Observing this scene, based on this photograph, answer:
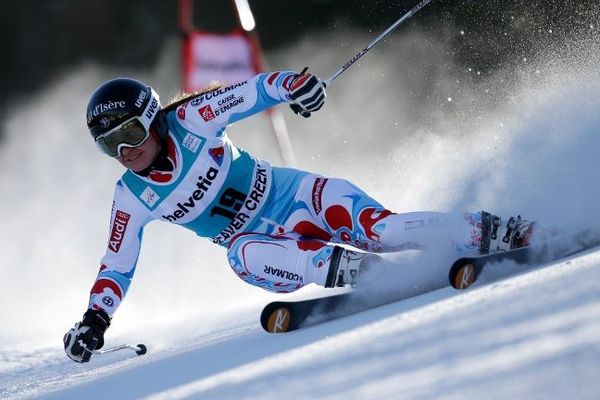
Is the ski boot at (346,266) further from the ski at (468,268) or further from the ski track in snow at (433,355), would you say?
the ski at (468,268)

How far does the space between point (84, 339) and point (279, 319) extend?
85cm

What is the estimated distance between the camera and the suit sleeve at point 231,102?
13.1 feet

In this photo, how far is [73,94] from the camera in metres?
9.38

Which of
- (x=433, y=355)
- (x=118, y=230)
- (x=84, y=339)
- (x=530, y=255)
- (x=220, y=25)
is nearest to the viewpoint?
(x=433, y=355)

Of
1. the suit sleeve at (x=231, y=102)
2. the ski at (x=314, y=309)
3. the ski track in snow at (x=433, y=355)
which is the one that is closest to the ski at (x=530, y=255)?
the ski track in snow at (x=433, y=355)

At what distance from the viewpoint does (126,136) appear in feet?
12.8

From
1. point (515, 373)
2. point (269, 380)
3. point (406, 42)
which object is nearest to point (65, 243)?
point (406, 42)

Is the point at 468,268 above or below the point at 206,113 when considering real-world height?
below

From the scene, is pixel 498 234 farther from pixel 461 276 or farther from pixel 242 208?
pixel 242 208

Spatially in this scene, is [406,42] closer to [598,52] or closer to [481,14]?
[481,14]

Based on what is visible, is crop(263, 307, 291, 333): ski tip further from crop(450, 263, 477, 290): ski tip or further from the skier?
crop(450, 263, 477, 290): ski tip

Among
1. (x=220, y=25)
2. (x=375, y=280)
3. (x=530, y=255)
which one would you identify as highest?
(x=220, y=25)

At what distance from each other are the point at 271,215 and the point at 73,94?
18.6ft

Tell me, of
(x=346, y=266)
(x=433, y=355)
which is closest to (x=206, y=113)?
(x=346, y=266)
